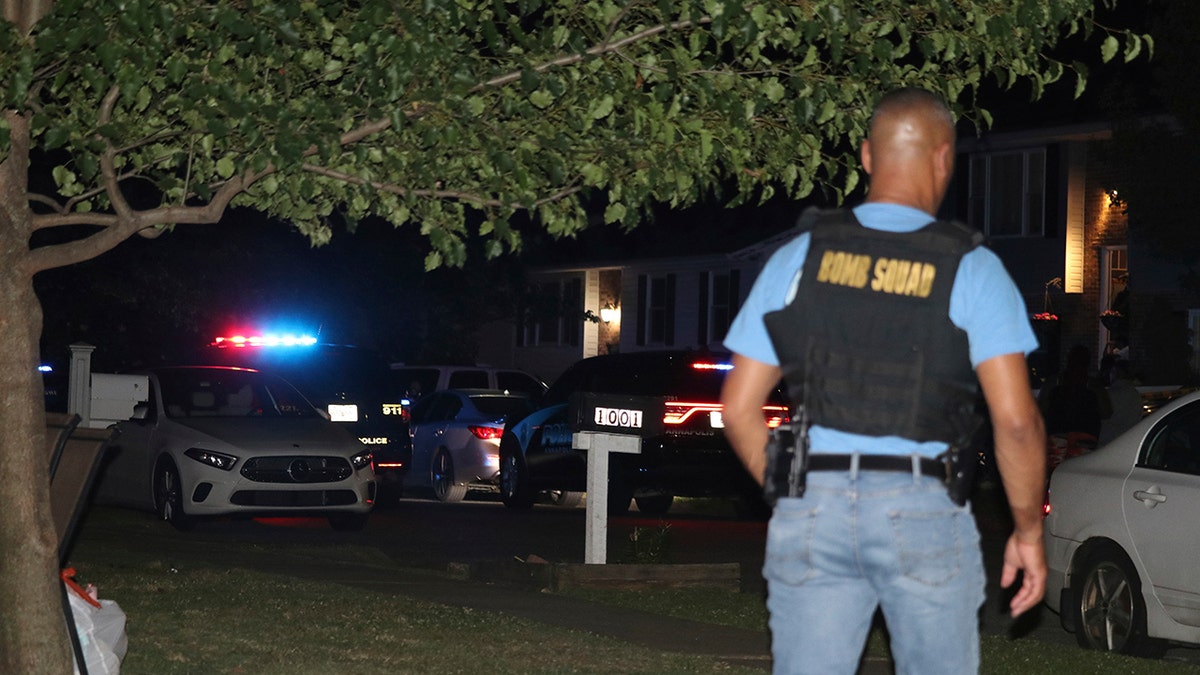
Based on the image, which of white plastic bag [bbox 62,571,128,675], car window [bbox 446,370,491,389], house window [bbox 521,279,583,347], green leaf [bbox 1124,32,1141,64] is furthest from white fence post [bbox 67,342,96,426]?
house window [bbox 521,279,583,347]

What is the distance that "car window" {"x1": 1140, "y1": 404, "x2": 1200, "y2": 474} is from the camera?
9.88m

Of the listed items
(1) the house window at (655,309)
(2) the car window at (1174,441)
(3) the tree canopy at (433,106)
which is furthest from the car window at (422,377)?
(1) the house window at (655,309)

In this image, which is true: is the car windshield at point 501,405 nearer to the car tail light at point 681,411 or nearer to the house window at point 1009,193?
the car tail light at point 681,411

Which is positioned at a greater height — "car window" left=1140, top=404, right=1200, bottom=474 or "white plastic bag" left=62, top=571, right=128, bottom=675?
"car window" left=1140, top=404, right=1200, bottom=474

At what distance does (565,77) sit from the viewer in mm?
7395

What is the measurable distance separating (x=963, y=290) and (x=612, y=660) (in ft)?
16.5

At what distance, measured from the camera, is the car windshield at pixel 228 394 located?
1773cm

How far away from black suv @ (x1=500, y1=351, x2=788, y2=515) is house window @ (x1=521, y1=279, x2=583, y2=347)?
87.9ft

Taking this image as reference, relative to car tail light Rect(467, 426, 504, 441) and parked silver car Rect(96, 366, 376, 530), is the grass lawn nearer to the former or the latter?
parked silver car Rect(96, 366, 376, 530)

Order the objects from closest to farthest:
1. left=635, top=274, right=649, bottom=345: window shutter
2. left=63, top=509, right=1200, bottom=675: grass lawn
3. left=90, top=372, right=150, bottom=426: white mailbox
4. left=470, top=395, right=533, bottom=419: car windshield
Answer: left=63, top=509, right=1200, bottom=675: grass lawn → left=90, top=372, right=150, bottom=426: white mailbox → left=470, top=395, right=533, bottom=419: car windshield → left=635, top=274, right=649, bottom=345: window shutter

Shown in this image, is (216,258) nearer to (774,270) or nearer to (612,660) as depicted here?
(612,660)

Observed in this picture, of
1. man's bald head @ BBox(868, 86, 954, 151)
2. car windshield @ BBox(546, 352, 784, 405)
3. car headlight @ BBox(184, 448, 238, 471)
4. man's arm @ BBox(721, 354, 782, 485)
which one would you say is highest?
man's bald head @ BBox(868, 86, 954, 151)

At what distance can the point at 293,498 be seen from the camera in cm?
1678

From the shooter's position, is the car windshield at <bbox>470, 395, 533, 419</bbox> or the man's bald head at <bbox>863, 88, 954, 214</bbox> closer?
the man's bald head at <bbox>863, 88, 954, 214</bbox>
